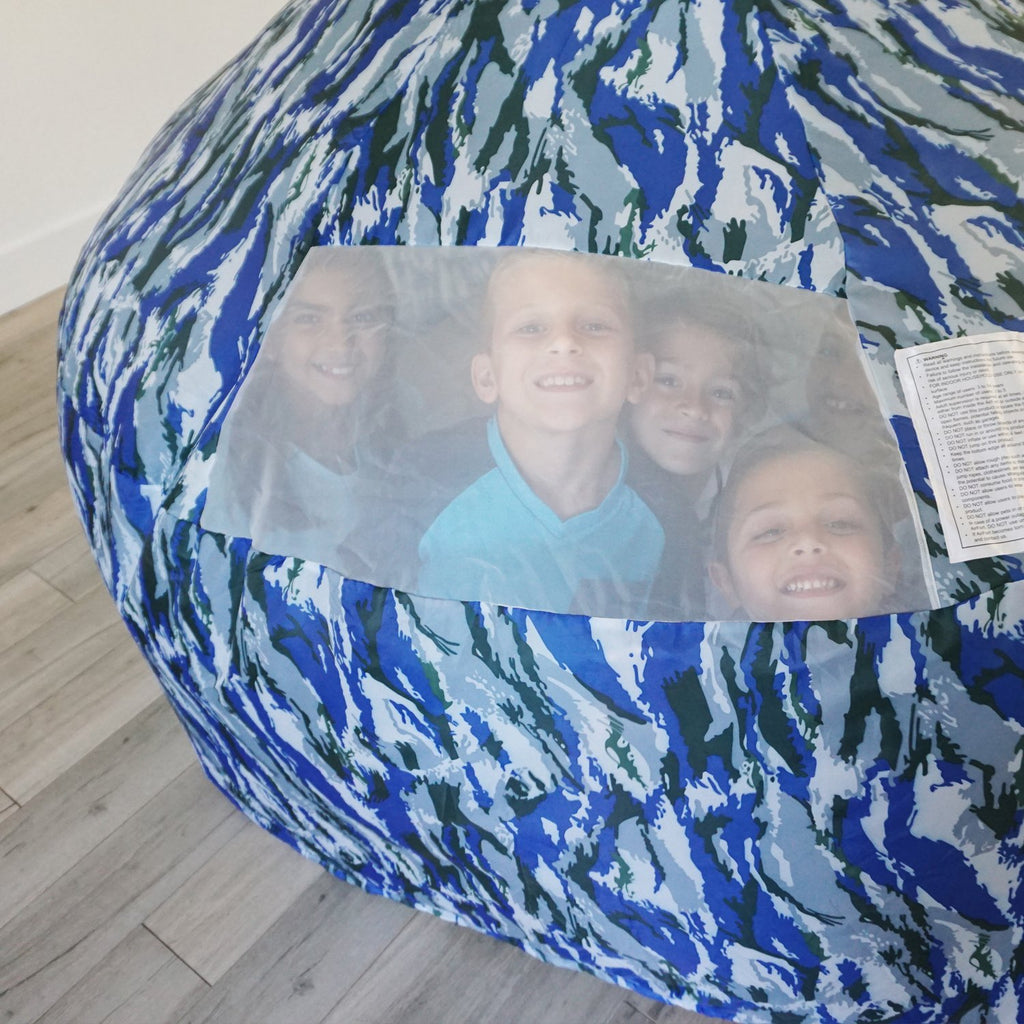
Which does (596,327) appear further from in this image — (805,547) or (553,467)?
(805,547)

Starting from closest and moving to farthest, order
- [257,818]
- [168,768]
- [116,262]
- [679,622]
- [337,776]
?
[679,622] → [337,776] → [116,262] → [257,818] → [168,768]

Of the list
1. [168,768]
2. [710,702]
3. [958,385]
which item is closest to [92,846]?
[168,768]

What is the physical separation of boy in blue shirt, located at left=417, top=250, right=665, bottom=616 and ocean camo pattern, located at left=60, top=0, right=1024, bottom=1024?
35 millimetres

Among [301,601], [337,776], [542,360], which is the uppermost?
[542,360]

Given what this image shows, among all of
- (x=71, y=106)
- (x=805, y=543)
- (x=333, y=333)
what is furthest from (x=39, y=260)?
(x=805, y=543)

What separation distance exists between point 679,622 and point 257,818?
84cm

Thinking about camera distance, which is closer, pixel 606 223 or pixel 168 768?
pixel 606 223

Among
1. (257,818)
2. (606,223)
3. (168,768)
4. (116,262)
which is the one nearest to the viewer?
(606,223)

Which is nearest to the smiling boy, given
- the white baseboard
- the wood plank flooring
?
the wood plank flooring

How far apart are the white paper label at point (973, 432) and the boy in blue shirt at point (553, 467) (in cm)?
22

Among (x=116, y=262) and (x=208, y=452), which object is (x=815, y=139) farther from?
(x=116, y=262)

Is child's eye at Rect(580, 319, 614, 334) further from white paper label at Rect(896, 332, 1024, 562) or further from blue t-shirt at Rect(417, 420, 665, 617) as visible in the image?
white paper label at Rect(896, 332, 1024, 562)

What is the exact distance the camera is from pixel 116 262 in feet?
4.00

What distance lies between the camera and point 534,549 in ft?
2.85
